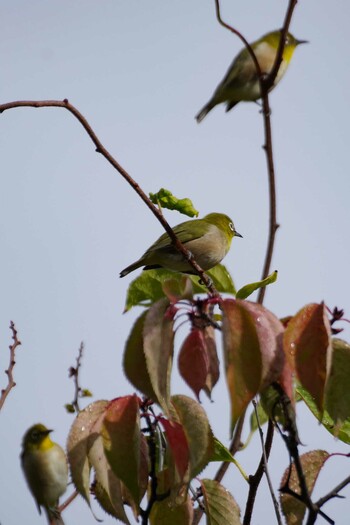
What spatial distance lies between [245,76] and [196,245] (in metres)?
1.69

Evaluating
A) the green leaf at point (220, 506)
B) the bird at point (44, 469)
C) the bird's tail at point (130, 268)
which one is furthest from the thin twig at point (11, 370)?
the bird's tail at point (130, 268)

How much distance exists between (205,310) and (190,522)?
33.5 inches

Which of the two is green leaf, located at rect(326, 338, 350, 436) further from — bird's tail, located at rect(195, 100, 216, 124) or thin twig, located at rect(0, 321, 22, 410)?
bird's tail, located at rect(195, 100, 216, 124)

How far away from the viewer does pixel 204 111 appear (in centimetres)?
585

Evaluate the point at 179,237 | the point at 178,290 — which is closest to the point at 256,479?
the point at 178,290

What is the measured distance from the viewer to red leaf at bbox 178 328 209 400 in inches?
74.1

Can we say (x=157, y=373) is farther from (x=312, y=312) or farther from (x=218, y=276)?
(x=218, y=276)

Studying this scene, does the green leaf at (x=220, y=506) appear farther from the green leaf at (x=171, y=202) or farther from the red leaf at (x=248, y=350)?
the green leaf at (x=171, y=202)

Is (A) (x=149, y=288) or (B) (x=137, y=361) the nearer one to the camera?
(B) (x=137, y=361)

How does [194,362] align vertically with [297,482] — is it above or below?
above

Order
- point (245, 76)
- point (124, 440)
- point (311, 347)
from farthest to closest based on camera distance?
point (245, 76) → point (124, 440) → point (311, 347)

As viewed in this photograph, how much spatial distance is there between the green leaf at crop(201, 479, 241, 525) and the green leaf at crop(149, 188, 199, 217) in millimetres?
1564

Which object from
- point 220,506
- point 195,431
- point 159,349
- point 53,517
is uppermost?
point 159,349

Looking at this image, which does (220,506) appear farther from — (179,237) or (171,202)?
(179,237)
